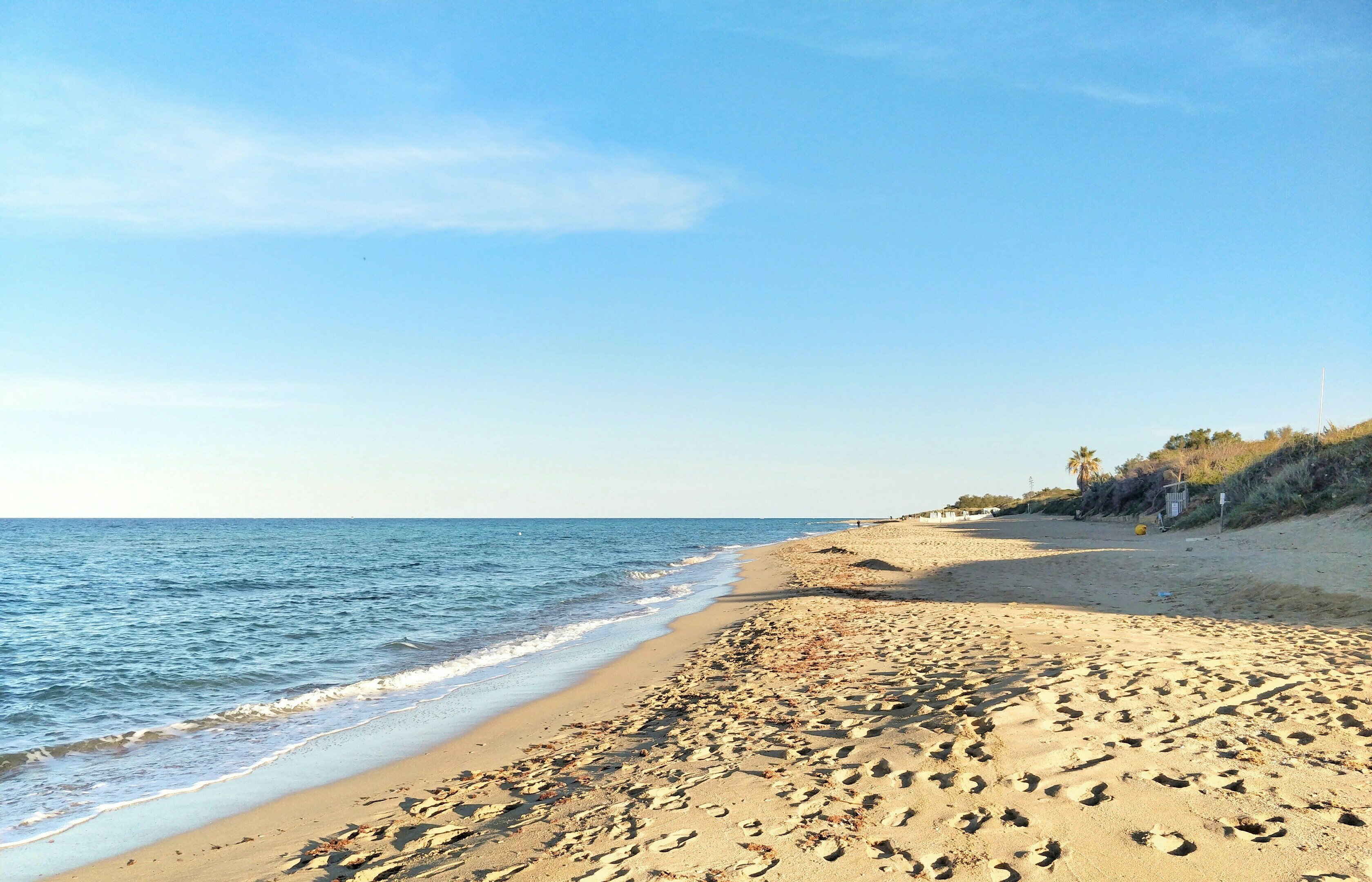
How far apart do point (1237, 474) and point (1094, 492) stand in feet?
85.6

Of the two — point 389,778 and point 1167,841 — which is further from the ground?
point 1167,841

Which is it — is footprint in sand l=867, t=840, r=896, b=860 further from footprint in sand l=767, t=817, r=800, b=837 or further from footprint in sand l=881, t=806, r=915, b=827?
footprint in sand l=767, t=817, r=800, b=837

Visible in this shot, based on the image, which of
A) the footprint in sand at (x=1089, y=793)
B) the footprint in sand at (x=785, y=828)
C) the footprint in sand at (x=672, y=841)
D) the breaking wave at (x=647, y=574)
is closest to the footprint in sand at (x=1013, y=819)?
the footprint in sand at (x=1089, y=793)

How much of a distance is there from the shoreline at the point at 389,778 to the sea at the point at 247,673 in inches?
10.5

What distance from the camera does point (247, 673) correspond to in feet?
43.3

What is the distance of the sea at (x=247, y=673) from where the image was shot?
7.41 m

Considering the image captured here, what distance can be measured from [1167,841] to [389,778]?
6857 mm

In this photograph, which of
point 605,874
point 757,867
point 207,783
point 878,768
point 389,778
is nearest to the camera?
point 757,867

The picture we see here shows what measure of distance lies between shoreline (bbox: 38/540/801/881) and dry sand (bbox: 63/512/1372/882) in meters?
0.04

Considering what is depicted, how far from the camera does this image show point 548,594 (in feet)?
85.6

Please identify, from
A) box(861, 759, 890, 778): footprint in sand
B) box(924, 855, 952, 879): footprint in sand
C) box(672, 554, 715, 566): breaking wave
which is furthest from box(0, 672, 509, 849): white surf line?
box(672, 554, 715, 566): breaking wave

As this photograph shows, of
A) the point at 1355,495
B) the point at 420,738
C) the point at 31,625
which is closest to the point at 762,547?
the point at 1355,495

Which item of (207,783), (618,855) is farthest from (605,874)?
(207,783)

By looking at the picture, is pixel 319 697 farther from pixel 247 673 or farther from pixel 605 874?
pixel 605 874
